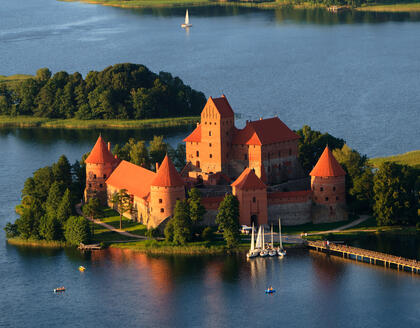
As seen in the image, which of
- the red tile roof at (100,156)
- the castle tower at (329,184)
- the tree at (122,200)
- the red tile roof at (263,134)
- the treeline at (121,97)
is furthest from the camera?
the treeline at (121,97)

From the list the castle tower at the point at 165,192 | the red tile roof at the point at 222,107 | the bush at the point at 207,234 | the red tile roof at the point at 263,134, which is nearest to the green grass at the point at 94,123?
the red tile roof at the point at 263,134

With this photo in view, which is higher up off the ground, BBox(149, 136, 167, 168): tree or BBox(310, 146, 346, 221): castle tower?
BBox(149, 136, 167, 168): tree

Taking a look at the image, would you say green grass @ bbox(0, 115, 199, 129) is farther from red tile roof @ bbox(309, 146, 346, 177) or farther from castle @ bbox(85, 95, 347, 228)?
red tile roof @ bbox(309, 146, 346, 177)

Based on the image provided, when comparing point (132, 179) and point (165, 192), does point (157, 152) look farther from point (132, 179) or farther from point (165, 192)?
point (165, 192)

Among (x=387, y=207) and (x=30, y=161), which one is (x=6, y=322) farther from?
(x=30, y=161)

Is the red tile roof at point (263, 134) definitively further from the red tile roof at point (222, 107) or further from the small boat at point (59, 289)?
the small boat at point (59, 289)

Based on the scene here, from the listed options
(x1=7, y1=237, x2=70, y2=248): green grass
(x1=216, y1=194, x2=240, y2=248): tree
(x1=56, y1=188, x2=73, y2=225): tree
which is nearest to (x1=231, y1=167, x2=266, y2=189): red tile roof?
(x1=216, y1=194, x2=240, y2=248): tree

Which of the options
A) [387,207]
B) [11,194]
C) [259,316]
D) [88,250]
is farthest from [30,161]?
[259,316]
